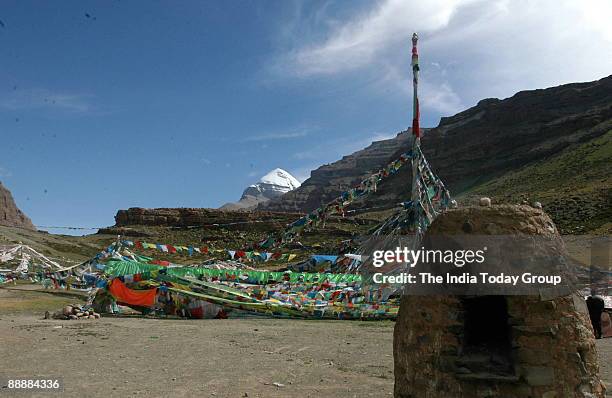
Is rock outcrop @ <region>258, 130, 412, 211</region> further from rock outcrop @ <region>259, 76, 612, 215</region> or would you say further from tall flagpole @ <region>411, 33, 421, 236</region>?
tall flagpole @ <region>411, 33, 421, 236</region>

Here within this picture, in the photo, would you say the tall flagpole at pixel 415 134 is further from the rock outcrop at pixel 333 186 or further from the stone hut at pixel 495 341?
the rock outcrop at pixel 333 186

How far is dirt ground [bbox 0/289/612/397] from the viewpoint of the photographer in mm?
7406

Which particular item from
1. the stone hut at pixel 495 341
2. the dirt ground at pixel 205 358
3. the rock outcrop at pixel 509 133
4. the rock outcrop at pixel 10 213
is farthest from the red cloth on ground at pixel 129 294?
the rock outcrop at pixel 10 213

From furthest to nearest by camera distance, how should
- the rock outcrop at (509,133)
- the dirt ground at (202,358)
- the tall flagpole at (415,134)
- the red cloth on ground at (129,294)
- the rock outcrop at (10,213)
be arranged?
1. the rock outcrop at (10,213)
2. the rock outcrop at (509,133)
3. the red cloth on ground at (129,294)
4. the tall flagpole at (415,134)
5. the dirt ground at (202,358)

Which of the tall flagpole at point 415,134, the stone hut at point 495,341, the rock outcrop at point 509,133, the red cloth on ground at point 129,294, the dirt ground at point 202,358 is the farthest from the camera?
the rock outcrop at point 509,133

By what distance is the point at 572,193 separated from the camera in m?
50.1

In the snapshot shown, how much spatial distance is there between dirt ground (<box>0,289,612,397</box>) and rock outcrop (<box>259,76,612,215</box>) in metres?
79.4

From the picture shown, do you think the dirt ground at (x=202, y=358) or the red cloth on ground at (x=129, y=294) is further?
the red cloth on ground at (x=129, y=294)

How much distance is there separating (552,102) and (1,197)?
114863mm

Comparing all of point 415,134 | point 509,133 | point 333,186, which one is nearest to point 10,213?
point 333,186

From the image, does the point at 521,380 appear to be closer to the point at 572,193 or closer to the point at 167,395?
the point at 167,395

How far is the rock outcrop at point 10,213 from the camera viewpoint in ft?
320

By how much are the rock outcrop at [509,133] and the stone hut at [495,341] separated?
84.1m

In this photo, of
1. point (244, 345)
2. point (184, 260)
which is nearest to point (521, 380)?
point (244, 345)
